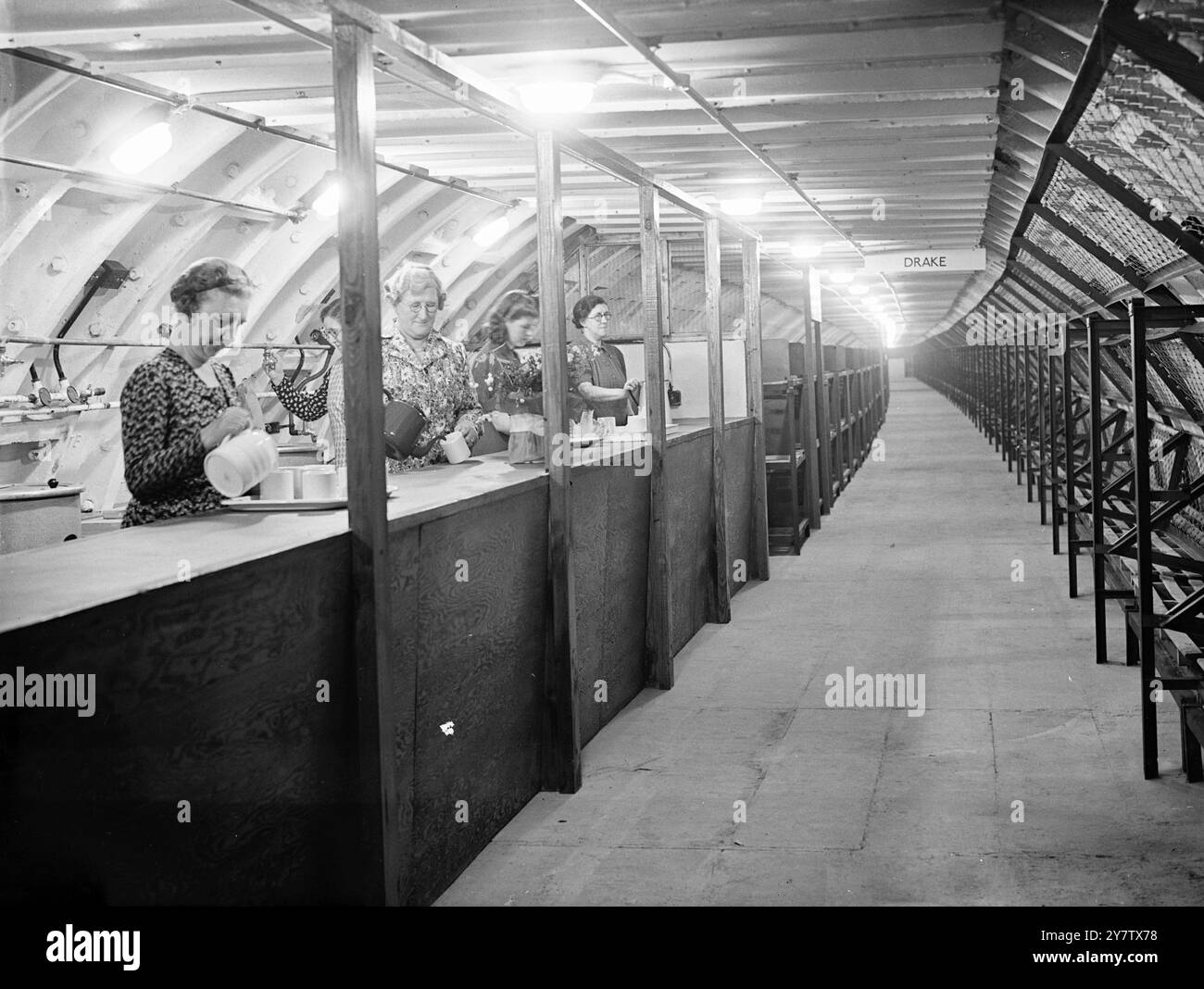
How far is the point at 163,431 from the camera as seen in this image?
3.70m

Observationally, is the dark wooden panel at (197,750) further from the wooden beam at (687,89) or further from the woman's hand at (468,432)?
the woman's hand at (468,432)

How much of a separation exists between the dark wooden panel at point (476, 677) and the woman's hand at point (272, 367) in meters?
5.24

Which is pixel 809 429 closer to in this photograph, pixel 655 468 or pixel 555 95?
pixel 655 468

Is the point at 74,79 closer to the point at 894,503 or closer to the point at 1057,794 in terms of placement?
the point at 1057,794

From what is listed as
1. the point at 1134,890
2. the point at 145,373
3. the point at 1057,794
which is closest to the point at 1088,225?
the point at 1057,794

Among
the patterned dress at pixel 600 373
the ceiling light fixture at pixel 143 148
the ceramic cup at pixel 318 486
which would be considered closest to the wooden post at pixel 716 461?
the patterned dress at pixel 600 373

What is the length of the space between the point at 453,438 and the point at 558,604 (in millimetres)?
976

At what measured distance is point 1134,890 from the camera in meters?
3.86

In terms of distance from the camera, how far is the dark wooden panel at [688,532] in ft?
23.6

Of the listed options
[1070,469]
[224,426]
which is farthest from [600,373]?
[224,426]

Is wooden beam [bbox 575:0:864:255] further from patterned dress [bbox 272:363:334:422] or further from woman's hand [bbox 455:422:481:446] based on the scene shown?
patterned dress [bbox 272:363:334:422]

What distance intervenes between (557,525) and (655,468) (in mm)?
1689

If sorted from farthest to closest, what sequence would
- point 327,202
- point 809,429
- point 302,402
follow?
1. point 809,429
2. point 327,202
3. point 302,402

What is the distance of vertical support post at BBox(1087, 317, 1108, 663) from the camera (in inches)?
235
